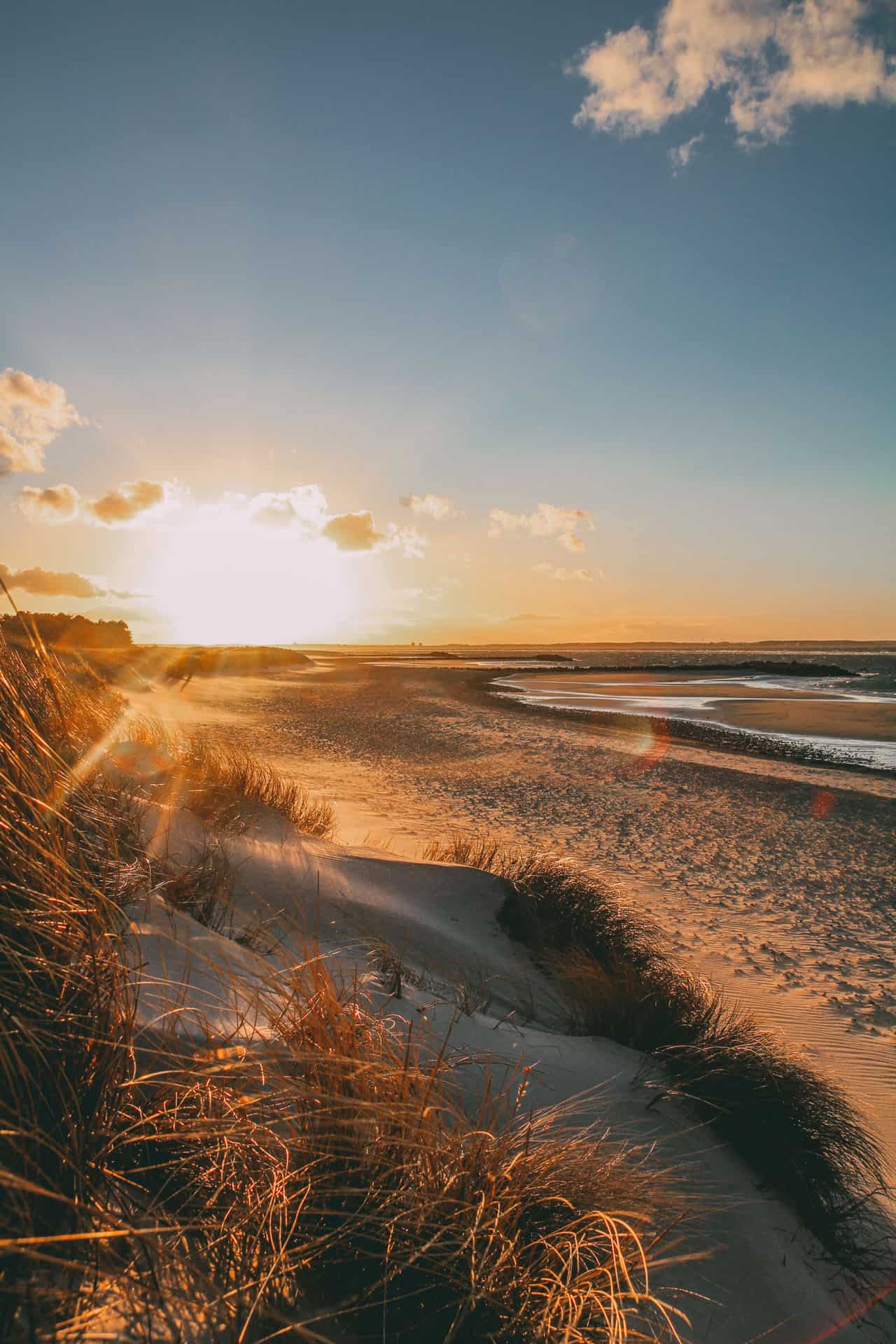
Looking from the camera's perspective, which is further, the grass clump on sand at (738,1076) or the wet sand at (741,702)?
the wet sand at (741,702)

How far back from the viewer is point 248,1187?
1.50m

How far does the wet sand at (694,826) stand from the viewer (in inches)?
201

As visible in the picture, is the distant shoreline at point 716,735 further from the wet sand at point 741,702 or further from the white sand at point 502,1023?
the white sand at point 502,1023

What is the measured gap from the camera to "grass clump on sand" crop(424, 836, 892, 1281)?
244 cm

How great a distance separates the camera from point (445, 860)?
6934 millimetres

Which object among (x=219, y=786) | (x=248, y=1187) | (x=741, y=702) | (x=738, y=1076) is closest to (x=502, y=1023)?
(x=738, y=1076)

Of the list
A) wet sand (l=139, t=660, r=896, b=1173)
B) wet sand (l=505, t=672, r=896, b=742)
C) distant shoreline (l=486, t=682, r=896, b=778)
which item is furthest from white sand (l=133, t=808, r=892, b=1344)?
wet sand (l=505, t=672, r=896, b=742)

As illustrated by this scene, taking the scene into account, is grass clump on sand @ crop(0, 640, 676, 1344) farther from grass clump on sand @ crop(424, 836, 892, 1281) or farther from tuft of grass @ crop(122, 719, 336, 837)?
tuft of grass @ crop(122, 719, 336, 837)

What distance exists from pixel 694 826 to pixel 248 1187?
9.76 metres

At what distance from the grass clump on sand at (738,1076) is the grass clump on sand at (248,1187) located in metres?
1.03

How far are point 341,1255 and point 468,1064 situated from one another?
3.59 ft


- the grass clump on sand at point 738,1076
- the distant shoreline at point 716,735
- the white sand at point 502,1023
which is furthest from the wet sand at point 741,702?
the white sand at point 502,1023

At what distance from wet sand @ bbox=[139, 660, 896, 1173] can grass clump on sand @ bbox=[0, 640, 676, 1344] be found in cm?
266

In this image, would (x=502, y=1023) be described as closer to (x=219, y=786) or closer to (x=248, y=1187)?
(x=248, y=1187)
